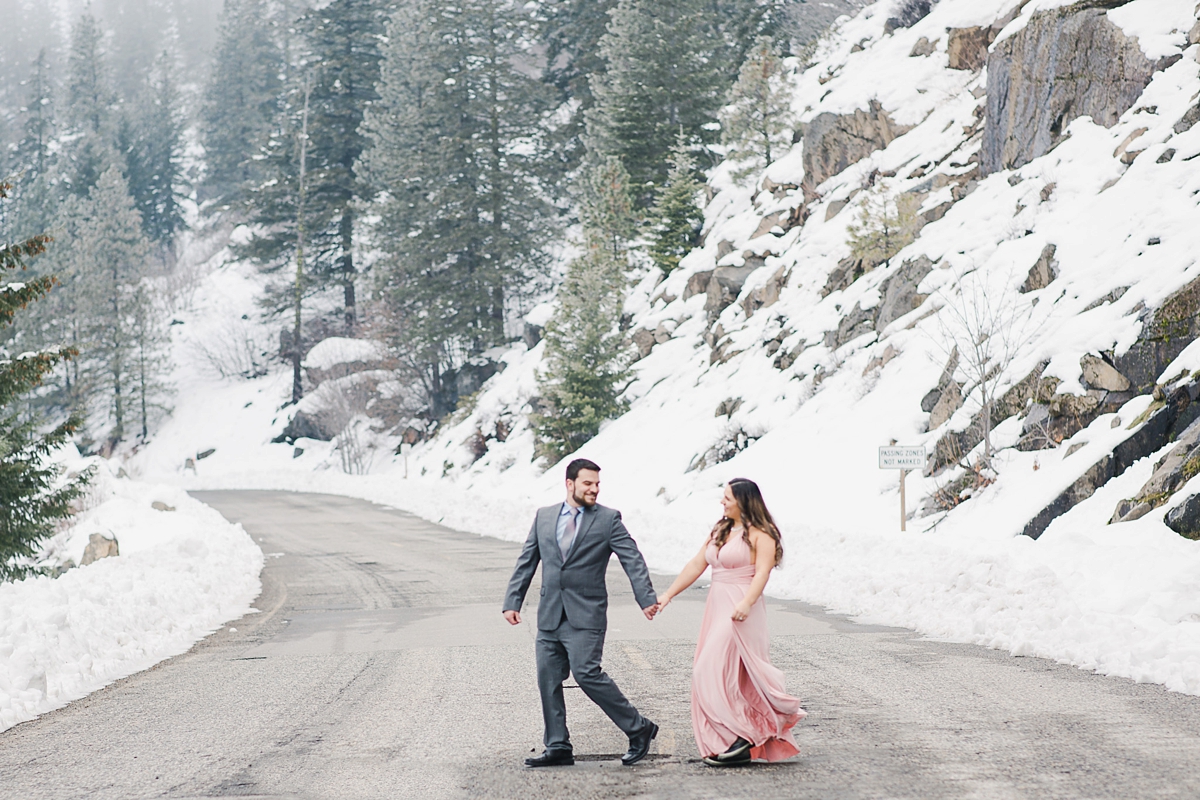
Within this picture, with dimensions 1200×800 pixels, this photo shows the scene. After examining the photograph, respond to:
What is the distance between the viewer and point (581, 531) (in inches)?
248

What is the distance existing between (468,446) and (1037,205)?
27327 mm

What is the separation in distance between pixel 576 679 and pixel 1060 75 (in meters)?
26.1

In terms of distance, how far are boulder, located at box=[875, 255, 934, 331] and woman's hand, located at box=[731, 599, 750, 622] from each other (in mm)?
22628

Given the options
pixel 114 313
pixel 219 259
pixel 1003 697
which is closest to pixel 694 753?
pixel 1003 697

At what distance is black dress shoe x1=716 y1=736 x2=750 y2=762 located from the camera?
237 inches

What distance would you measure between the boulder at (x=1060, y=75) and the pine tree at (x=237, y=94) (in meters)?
71.0

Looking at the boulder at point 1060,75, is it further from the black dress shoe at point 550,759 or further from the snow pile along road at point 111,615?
the black dress shoe at point 550,759

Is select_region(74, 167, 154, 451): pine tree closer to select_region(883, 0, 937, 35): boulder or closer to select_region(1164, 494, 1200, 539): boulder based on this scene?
select_region(883, 0, 937, 35): boulder

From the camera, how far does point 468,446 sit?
4662cm

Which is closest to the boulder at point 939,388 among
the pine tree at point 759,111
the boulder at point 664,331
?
the boulder at point 664,331

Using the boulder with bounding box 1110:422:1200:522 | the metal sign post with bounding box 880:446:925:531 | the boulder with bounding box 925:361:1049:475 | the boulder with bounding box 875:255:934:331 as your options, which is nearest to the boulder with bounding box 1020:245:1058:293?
the boulder with bounding box 925:361:1049:475

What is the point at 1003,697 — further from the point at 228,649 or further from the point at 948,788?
the point at 228,649

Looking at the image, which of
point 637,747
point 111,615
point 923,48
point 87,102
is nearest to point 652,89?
point 923,48

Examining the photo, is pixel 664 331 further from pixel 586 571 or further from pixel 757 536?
pixel 586 571
